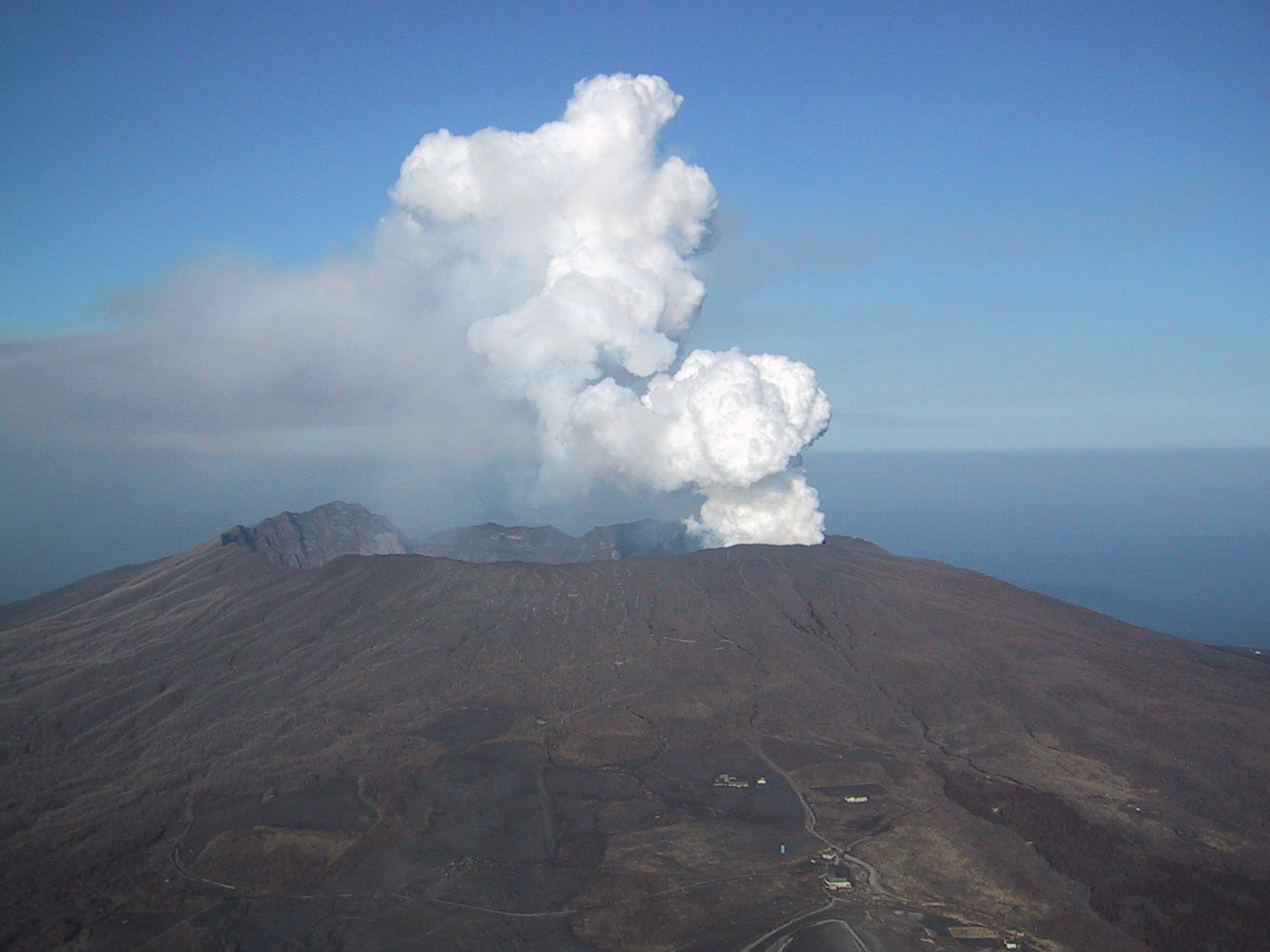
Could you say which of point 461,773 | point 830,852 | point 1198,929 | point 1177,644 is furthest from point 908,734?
point 1177,644

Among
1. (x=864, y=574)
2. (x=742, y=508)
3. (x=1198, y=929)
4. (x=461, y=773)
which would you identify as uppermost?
(x=742, y=508)

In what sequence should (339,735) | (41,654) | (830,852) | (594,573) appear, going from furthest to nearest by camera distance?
(594,573)
(41,654)
(339,735)
(830,852)

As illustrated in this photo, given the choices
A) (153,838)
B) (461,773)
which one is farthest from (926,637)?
(153,838)

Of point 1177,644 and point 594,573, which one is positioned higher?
point 594,573

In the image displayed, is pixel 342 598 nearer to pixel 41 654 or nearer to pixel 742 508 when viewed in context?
pixel 41 654

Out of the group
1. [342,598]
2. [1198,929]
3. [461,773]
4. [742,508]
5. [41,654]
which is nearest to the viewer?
[1198,929]

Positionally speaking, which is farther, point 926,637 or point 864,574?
point 864,574
